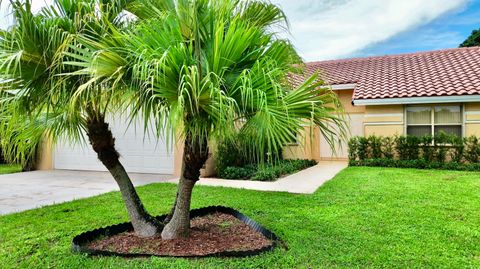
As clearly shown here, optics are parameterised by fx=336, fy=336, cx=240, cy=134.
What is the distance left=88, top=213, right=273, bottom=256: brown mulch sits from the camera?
431cm

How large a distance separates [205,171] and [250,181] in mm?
1789

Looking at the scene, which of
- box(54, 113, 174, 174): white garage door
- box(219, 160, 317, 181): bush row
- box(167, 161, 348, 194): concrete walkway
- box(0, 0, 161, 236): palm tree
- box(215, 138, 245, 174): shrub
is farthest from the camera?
box(54, 113, 174, 174): white garage door

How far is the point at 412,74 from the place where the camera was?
14.9 meters

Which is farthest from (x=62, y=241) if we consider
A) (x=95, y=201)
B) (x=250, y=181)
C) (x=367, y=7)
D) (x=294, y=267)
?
(x=367, y=7)

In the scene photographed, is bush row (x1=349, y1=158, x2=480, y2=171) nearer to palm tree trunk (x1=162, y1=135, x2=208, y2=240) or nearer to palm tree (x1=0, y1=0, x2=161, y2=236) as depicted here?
palm tree trunk (x1=162, y1=135, x2=208, y2=240)

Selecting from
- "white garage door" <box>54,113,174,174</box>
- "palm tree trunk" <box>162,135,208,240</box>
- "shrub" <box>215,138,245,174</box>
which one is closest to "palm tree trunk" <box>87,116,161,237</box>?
"palm tree trunk" <box>162,135,208,240</box>

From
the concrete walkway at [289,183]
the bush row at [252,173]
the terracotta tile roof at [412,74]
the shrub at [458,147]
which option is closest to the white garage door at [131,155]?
the concrete walkway at [289,183]

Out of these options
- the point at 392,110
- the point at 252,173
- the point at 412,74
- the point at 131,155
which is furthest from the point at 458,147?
the point at 131,155

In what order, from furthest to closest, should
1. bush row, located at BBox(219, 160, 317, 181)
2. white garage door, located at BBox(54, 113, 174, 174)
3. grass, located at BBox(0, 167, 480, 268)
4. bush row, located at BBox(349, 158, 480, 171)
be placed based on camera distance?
white garage door, located at BBox(54, 113, 174, 174) < bush row, located at BBox(349, 158, 480, 171) < bush row, located at BBox(219, 160, 317, 181) < grass, located at BBox(0, 167, 480, 268)

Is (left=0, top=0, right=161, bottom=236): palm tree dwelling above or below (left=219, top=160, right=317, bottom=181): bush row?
above

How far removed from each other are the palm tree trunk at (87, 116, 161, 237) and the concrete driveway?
3.68m

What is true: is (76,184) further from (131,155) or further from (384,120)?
(384,120)

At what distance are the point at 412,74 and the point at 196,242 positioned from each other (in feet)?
45.4

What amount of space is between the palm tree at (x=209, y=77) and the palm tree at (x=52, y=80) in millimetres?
240
